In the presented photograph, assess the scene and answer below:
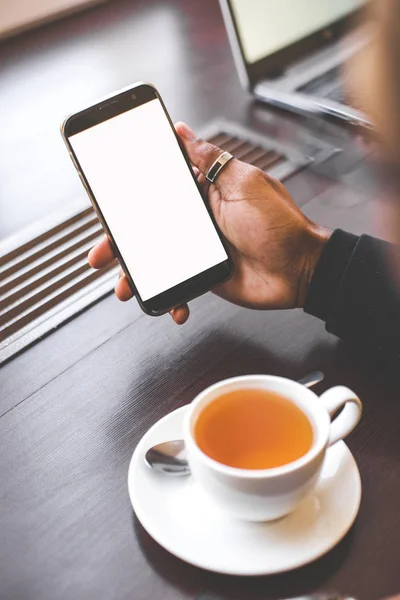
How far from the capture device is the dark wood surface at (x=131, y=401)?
50 centimetres

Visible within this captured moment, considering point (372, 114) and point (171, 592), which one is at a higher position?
point (372, 114)

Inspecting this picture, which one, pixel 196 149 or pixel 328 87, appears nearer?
pixel 196 149

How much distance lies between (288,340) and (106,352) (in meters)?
0.18

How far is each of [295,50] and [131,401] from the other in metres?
0.73

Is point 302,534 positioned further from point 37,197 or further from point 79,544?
point 37,197

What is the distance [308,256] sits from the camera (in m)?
0.72

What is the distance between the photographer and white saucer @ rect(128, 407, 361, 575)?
48 centimetres

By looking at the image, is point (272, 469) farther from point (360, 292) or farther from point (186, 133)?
point (186, 133)

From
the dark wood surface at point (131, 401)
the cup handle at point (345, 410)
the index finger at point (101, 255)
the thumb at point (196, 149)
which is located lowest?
the dark wood surface at point (131, 401)

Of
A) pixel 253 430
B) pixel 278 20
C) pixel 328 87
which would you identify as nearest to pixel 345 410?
pixel 253 430

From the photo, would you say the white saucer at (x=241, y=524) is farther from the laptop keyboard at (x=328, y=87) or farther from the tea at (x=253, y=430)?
the laptop keyboard at (x=328, y=87)

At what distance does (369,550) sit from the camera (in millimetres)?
501

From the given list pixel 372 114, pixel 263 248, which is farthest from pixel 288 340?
pixel 372 114

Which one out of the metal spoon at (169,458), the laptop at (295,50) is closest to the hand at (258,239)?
the metal spoon at (169,458)
